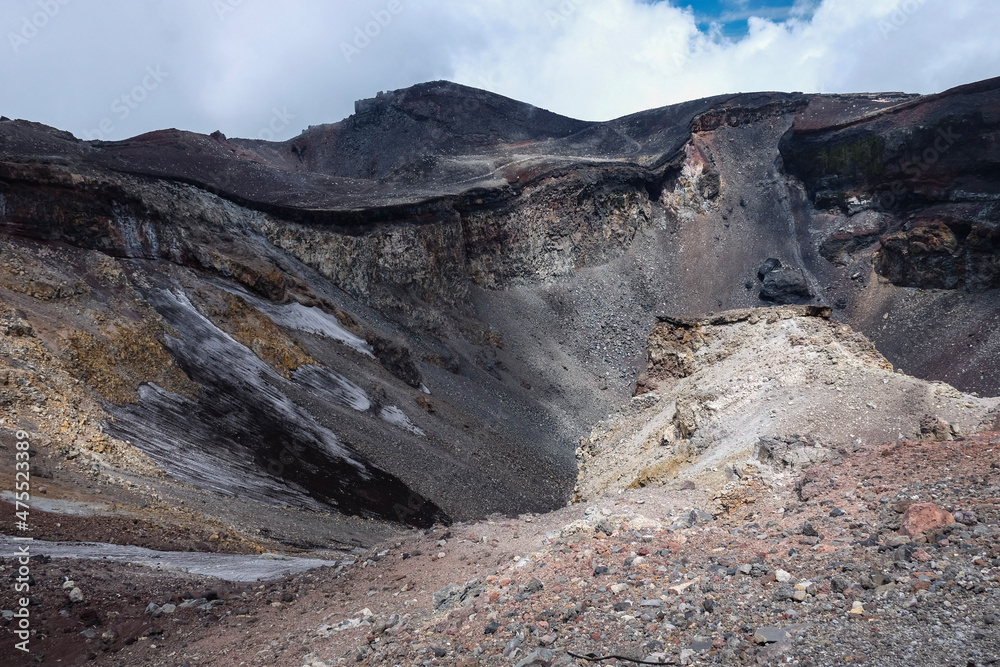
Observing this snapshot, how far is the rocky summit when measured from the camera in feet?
24.3

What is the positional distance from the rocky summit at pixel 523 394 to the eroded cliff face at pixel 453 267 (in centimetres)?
20

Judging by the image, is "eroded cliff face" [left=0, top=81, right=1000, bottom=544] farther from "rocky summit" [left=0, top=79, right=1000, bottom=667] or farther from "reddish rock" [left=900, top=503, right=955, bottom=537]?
"reddish rock" [left=900, top=503, right=955, bottom=537]

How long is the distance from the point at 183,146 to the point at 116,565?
37555mm

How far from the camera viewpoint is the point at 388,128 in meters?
77.0

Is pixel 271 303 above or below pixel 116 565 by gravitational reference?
above

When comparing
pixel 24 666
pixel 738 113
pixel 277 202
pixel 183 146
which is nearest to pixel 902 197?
pixel 738 113

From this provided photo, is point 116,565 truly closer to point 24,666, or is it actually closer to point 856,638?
point 24,666

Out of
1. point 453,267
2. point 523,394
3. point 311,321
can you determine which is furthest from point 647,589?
point 453,267

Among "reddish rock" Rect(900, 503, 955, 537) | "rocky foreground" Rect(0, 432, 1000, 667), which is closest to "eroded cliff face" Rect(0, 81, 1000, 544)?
"rocky foreground" Rect(0, 432, 1000, 667)

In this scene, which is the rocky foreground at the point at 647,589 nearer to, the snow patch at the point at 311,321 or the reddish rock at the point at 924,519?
the reddish rock at the point at 924,519

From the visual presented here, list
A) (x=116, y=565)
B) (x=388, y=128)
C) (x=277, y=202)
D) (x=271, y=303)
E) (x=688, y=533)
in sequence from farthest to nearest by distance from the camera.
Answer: (x=388, y=128) → (x=277, y=202) → (x=271, y=303) → (x=116, y=565) → (x=688, y=533)

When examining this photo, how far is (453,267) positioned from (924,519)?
4182cm

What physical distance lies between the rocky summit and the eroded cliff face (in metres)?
0.20

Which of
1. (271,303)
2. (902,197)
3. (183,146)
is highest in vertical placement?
(183,146)
